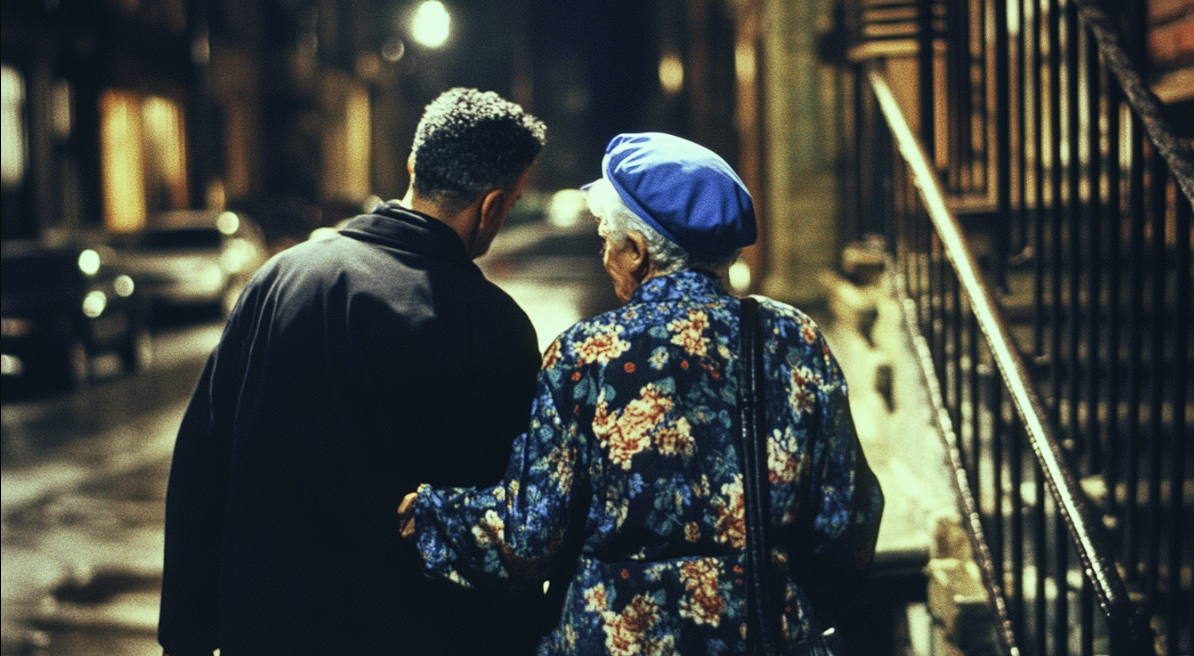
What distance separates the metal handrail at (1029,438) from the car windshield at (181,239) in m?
14.6

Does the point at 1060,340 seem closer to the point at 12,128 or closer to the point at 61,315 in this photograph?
the point at 61,315

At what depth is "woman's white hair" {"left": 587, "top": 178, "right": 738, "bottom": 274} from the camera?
2068mm

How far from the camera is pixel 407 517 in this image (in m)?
2.15

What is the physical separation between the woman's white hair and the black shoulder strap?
0.76 feet

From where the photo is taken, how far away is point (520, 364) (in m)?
2.25

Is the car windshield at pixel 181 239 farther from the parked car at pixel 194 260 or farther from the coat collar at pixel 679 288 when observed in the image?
Answer: the coat collar at pixel 679 288

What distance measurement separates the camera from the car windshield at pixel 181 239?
661 inches

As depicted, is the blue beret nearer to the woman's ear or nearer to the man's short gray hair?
the woman's ear

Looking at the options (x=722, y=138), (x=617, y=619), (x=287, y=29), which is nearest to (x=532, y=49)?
(x=287, y=29)

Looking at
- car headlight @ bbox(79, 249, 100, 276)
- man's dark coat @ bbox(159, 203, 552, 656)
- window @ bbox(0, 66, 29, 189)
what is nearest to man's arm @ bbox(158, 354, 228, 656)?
man's dark coat @ bbox(159, 203, 552, 656)

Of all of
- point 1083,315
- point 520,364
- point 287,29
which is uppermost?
point 287,29

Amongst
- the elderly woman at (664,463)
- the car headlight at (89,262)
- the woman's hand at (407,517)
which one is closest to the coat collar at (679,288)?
the elderly woman at (664,463)

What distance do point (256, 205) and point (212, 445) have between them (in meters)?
26.3

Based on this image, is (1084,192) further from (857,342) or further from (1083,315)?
(857,342)
